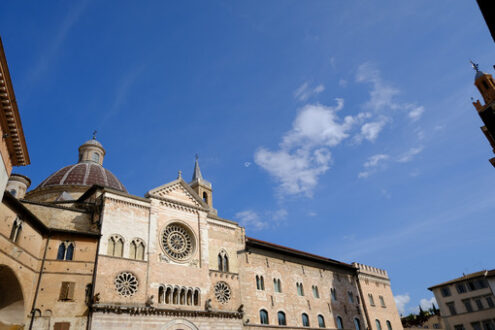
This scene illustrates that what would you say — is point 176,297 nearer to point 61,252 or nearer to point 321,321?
point 61,252

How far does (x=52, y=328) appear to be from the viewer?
2003cm

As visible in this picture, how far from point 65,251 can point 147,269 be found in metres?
5.37

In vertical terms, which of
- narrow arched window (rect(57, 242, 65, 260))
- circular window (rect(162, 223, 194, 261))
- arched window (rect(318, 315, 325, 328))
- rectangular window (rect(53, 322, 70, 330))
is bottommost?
rectangular window (rect(53, 322, 70, 330))

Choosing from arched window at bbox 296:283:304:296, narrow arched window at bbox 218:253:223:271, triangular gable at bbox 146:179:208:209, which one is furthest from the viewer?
arched window at bbox 296:283:304:296

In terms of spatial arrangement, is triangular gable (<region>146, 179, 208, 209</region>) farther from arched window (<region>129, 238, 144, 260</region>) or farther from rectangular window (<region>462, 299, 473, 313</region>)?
rectangular window (<region>462, 299, 473, 313</region>)

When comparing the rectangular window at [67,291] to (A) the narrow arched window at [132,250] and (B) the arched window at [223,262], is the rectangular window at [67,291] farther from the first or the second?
(B) the arched window at [223,262]

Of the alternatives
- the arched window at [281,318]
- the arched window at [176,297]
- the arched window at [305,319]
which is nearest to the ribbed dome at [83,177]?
the arched window at [176,297]

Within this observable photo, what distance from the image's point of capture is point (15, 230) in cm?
2030

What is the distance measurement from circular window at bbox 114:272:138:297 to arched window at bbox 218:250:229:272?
308 inches

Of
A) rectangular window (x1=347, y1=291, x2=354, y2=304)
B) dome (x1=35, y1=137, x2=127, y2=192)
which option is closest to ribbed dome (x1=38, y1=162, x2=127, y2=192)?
dome (x1=35, y1=137, x2=127, y2=192)

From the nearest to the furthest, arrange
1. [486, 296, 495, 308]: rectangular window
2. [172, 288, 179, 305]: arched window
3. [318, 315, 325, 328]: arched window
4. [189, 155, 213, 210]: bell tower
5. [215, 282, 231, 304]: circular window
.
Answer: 1. [172, 288, 179, 305]: arched window
2. [215, 282, 231, 304]: circular window
3. [318, 315, 325, 328]: arched window
4. [486, 296, 495, 308]: rectangular window
5. [189, 155, 213, 210]: bell tower

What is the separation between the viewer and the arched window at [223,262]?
97.7 ft

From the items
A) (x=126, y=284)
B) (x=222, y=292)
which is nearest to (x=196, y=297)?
(x=222, y=292)

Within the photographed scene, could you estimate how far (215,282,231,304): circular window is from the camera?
27.9m
